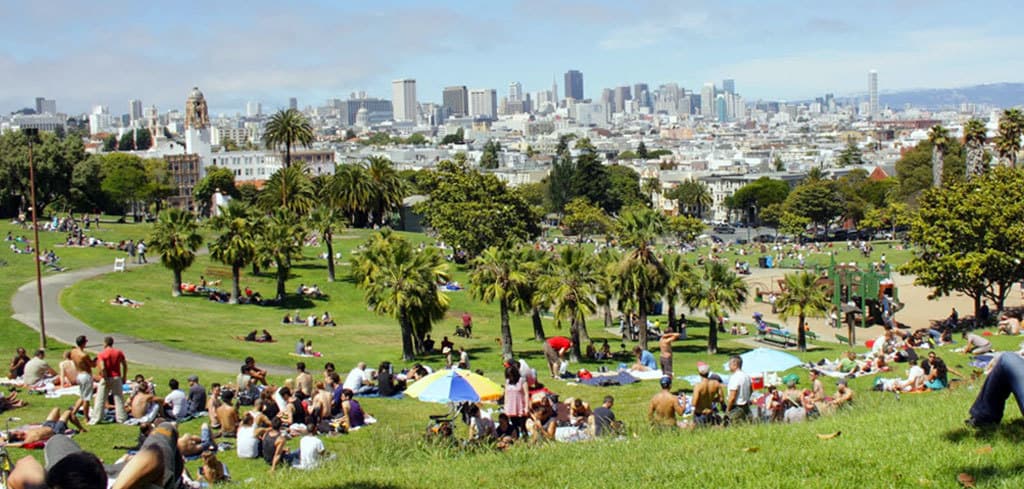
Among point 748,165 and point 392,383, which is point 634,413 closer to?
point 392,383

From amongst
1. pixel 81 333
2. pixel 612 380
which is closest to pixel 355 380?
pixel 612 380

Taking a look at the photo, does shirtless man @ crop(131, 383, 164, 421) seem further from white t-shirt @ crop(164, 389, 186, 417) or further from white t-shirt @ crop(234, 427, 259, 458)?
white t-shirt @ crop(234, 427, 259, 458)

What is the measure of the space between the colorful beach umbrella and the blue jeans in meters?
8.35

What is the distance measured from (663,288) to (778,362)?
10.00m

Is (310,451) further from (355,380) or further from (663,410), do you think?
(355,380)

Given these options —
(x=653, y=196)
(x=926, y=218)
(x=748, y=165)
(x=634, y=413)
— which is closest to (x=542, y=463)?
(x=634, y=413)

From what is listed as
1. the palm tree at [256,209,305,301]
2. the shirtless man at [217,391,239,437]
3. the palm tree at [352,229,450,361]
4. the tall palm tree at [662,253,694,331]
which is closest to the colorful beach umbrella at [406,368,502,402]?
the shirtless man at [217,391,239,437]

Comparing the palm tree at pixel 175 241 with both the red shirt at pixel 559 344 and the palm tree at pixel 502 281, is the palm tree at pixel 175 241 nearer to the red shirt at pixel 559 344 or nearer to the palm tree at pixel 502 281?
the palm tree at pixel 502 281

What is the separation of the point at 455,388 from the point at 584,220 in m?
76.1

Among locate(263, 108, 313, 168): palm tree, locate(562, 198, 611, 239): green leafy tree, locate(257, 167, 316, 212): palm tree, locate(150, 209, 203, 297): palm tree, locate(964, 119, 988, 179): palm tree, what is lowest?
locate(562, 198, 611, 239): green leafy tree

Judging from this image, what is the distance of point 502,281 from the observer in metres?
29.6

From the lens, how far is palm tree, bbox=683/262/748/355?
3142cm

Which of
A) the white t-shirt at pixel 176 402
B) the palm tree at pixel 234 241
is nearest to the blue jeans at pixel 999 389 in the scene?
the white t-shirt at pixel 176 402

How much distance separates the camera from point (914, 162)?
117m
